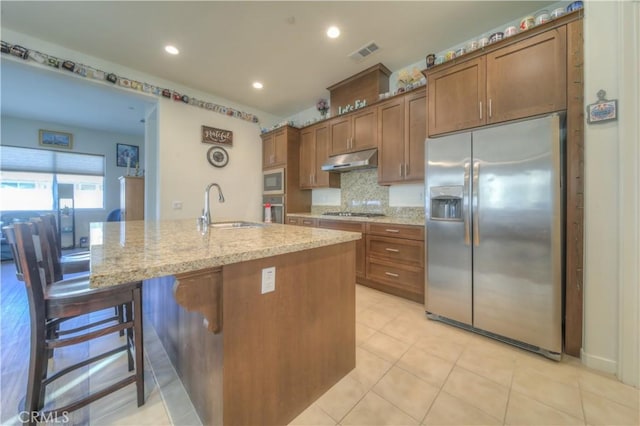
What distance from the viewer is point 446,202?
221 cm

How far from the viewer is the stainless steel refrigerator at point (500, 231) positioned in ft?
5.51

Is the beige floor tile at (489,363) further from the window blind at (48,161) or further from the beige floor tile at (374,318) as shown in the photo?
the window blind at (48,161)

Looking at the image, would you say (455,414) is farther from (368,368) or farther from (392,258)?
(392,258)

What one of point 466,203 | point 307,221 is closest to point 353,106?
point 307,221

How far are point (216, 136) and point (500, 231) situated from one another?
13.5 ft

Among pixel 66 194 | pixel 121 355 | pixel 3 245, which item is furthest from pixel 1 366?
pixel 66 194

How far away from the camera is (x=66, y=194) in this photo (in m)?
5.61

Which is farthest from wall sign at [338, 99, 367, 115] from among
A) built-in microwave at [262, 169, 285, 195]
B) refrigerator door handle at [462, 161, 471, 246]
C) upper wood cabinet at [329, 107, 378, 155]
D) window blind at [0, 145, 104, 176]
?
window blind at [0, 145, 104, 176]

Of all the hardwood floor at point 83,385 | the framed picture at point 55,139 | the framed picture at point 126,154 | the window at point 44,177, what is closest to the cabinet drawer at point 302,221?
the hardwood floor at point 83,385

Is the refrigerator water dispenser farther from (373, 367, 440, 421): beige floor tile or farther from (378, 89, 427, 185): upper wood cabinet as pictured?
(373, 367, 440, 421): beige floor tile

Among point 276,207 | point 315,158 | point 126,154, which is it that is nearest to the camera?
point 315,158

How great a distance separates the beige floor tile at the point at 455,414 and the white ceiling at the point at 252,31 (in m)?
3.05

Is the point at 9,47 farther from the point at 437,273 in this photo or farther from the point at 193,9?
the point at 437,273

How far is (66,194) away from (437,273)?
7.87 m
